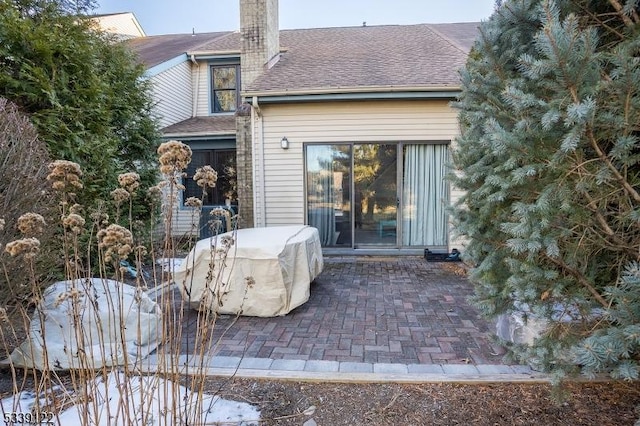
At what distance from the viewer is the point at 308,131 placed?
701 cm

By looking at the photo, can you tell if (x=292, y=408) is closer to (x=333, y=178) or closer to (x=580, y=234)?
(x=580, y=234)

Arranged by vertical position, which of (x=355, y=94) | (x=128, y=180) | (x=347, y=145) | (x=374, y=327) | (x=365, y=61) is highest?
(x=365, y=61)

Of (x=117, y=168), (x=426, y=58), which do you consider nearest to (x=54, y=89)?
(x=117, y=168)

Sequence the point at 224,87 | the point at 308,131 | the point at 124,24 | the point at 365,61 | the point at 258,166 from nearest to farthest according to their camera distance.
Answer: the point at 308,131 < the point at 258,166 < the point at 365,61 < the point at 224,87 < the point at 124,24

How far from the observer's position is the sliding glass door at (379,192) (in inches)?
276

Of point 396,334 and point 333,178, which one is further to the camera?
point 333,178

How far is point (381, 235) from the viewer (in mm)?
7164

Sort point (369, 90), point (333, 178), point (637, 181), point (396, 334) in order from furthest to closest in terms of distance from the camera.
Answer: point (333, 178) → point (369, 90) → point (396, 334) → point (637, 181)

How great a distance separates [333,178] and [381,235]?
4.82 ft

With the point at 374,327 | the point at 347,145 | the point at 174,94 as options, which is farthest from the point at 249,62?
the point at 374,327

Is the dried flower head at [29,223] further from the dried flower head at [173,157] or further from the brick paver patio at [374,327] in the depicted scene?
the brick paver patio at [374,327]

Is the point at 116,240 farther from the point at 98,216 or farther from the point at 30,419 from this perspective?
the point at 30,419

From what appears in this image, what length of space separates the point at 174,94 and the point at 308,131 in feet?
17.9

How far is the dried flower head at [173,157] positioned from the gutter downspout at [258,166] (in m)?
5.76
